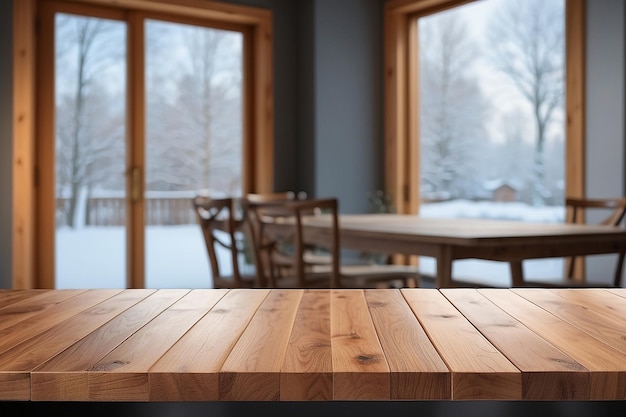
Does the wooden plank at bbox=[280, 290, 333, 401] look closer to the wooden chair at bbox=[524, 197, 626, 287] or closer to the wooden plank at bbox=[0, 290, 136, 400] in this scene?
the wooden plank at bbox=[0, 290, 136, 400]

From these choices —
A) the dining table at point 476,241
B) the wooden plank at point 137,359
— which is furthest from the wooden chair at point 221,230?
the wooden plank at point 137,359

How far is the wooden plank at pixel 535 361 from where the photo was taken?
81cm

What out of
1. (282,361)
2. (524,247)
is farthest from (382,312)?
(524,247)

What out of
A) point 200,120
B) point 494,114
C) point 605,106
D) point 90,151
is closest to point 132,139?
point 90,151

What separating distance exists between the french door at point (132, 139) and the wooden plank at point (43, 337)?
3.56m

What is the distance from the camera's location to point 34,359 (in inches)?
34.5

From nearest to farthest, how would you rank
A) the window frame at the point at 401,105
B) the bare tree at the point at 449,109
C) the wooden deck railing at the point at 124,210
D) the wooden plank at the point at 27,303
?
the wooden plank at the point at 27,303 < the wooden deck railing at the point at 124,210 < the bare tree at the point at 449,109 < the window frame at the point at 401,105

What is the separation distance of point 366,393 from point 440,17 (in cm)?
482

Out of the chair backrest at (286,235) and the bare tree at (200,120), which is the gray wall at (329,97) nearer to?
the bare tree at (200,120)

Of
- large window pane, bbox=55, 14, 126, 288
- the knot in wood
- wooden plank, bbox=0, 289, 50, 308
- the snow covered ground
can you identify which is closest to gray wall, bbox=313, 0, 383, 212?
the snow covered ground

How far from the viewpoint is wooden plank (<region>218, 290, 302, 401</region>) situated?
2.68 feet

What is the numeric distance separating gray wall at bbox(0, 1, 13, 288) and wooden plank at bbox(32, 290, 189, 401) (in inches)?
135

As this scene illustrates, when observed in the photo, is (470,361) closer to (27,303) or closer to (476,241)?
(27,303)

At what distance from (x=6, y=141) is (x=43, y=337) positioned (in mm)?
3740
